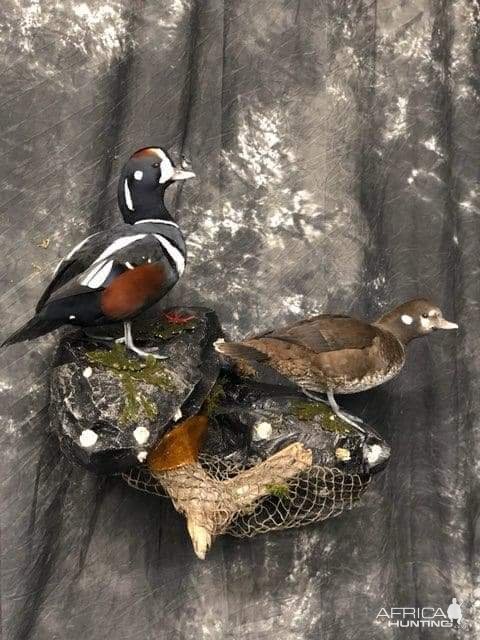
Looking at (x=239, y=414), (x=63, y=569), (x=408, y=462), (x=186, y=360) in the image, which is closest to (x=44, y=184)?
(x=186, y=360)

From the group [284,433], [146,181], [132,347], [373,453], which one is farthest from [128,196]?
[373,453]

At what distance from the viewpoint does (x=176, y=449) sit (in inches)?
56.6

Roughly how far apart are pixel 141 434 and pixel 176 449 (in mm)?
128

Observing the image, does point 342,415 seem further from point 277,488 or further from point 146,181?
point 146,181

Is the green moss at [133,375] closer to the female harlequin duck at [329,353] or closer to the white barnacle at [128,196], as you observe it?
the female harlequin duck at [329,353]

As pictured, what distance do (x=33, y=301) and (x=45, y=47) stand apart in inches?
21.2

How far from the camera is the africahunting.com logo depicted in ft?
5.42

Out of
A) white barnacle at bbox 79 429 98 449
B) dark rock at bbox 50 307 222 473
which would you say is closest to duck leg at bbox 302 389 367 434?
dark rock at bbox 50 307 222 473

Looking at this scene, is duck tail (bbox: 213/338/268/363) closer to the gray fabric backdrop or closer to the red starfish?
the red starfish

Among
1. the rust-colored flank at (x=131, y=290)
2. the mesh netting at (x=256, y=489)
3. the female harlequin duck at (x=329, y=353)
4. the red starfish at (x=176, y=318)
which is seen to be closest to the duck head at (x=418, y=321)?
the female harlequin duck at (x=329, y=353)

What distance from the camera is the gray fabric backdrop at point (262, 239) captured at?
5.22 ft

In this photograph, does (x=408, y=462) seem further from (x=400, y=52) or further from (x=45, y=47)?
(x=45, y=47)

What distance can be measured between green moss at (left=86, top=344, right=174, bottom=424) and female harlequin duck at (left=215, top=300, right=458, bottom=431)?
0.12 meters

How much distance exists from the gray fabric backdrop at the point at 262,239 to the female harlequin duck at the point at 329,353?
0.23 metres
